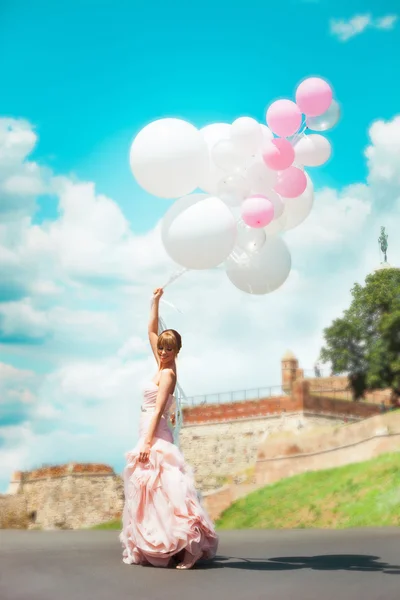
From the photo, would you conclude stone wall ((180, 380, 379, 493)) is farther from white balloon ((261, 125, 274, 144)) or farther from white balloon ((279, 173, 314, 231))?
white balloon ((261, 125, 274, 144))

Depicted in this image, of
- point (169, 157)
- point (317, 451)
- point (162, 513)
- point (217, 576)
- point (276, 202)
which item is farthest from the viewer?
point (317, 451)

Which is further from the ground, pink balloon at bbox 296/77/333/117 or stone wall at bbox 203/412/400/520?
pink balloon at bbox 296/77/333/117

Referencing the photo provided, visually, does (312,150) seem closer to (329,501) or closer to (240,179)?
(240,179)

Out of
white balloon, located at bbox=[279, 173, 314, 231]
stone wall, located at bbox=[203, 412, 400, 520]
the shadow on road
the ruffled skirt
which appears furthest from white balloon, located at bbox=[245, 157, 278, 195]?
stone wall, located at bbox=[203, 412, 400, 520]

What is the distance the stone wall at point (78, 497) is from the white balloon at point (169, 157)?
130 ft

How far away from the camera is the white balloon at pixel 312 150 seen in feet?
25.6

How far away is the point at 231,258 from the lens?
7770mm

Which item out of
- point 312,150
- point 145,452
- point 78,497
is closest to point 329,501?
point 312,150

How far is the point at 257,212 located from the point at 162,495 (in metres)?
2.57

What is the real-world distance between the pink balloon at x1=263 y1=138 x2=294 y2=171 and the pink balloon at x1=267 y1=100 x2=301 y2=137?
0.15 meters

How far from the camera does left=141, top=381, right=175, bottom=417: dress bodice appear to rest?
689 cm

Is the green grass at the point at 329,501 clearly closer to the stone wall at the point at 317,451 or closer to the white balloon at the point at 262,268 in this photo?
the stone wall at the point at 317,451

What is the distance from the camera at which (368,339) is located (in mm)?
39281

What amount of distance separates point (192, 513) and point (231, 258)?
247cm
